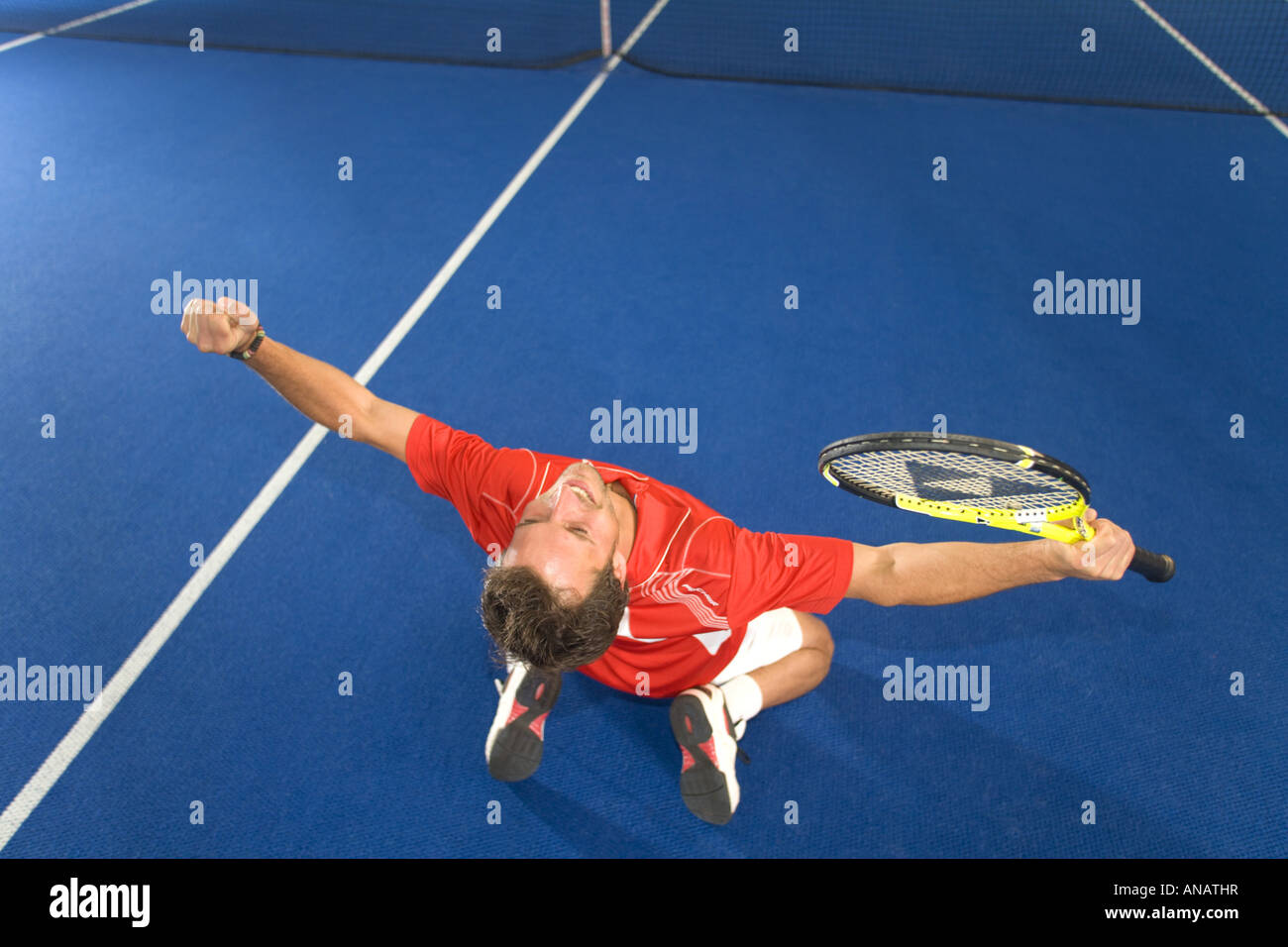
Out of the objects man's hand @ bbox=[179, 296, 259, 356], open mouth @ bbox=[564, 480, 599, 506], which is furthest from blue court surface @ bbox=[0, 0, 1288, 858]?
man's hand @ bbox=[179, 296, 259, 356]

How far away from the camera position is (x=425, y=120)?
752 centimetres

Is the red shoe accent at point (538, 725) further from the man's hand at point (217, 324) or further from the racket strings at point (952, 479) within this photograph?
the man's hand at point (217, 324)

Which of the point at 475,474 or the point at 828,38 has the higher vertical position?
the point at 828,38

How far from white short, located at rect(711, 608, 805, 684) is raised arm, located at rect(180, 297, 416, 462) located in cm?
143

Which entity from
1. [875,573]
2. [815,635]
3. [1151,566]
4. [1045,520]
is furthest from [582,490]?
[1151,566]

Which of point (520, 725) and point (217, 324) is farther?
point (520, 725)

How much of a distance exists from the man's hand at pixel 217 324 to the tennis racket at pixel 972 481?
1.91 metres

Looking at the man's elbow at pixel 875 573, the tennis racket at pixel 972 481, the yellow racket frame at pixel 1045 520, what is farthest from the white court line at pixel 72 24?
the yellow racket frame at pixel 1045 520

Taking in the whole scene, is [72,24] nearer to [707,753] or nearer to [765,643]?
[765,643]

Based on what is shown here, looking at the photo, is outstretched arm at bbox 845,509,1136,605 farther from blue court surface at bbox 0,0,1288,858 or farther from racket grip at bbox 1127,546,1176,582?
blue court surface at bbox 0,0,1288,858

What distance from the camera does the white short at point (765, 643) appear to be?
11.0 ft

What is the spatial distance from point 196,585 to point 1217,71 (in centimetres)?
961

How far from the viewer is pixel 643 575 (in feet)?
9.59
